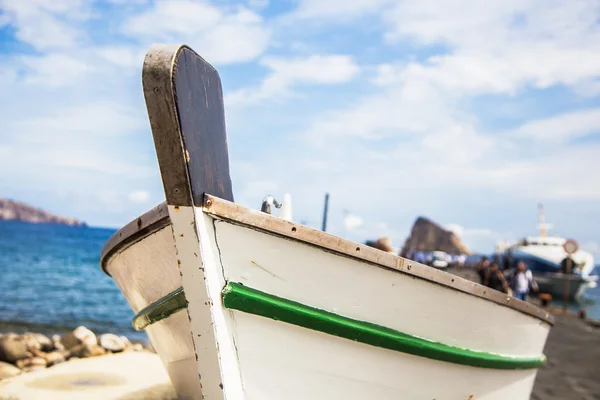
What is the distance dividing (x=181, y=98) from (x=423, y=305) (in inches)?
80.1

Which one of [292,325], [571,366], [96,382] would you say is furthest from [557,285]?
[292,325]

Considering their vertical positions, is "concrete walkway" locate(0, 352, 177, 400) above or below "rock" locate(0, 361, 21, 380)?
above

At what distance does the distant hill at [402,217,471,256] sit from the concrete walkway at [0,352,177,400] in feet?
415

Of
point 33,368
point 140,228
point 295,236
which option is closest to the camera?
point 295,236

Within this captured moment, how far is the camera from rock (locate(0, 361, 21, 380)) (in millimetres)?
8194

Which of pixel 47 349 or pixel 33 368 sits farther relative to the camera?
pixel 47 349

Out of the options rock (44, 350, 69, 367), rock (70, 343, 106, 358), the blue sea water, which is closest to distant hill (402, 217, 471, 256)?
the blue sea water

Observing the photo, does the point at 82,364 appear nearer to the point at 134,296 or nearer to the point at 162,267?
the point at 134,296

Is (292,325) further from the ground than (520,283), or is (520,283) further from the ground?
(520,283)

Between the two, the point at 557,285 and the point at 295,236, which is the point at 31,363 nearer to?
the point at 295,236

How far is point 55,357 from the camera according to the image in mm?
9602

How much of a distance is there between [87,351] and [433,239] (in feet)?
443

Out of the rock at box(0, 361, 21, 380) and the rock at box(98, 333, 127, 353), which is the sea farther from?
the rock at box(0, 361, 21, 380)

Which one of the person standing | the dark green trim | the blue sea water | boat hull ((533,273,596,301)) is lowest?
the blue sea water
